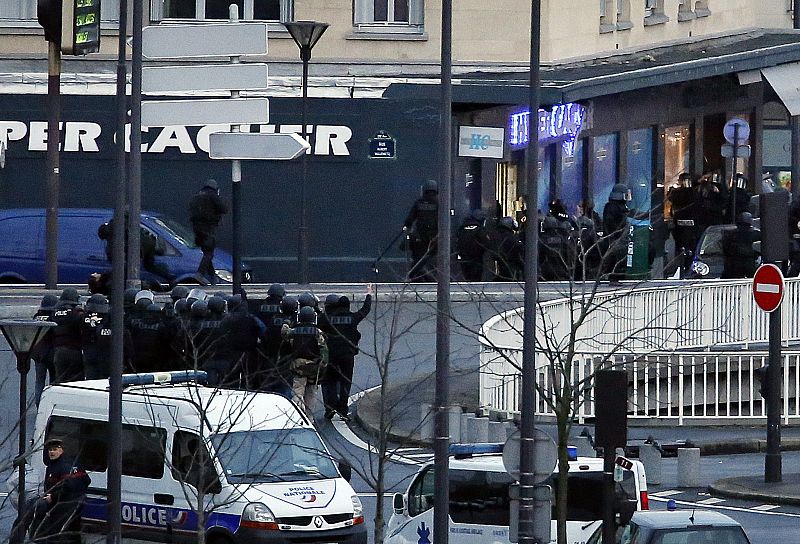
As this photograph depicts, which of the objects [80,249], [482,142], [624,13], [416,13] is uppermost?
[624,13]

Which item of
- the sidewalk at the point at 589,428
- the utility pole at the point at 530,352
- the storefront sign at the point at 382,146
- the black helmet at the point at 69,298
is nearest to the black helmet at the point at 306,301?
the sidewalk at the point at 589,428

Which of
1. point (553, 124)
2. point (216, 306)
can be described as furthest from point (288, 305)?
point (553, 124)

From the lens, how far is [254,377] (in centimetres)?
2380

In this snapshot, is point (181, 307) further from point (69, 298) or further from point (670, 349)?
point (670, 349)

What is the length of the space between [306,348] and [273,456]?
18.2 feet

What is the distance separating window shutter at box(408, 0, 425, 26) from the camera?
42156 mm

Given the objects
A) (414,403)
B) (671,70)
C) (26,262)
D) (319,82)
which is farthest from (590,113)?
(414,403)

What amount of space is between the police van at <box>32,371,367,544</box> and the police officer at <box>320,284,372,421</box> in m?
5.16

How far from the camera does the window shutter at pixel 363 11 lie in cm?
4216

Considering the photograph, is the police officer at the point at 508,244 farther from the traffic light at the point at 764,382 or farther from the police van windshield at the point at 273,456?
the police van windshield at the point at 273,456

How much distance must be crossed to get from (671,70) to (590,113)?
2107mm

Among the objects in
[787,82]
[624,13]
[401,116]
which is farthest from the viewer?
[624,13]

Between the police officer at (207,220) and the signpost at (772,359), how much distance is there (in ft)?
37.6

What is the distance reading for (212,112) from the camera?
70.0 feet
